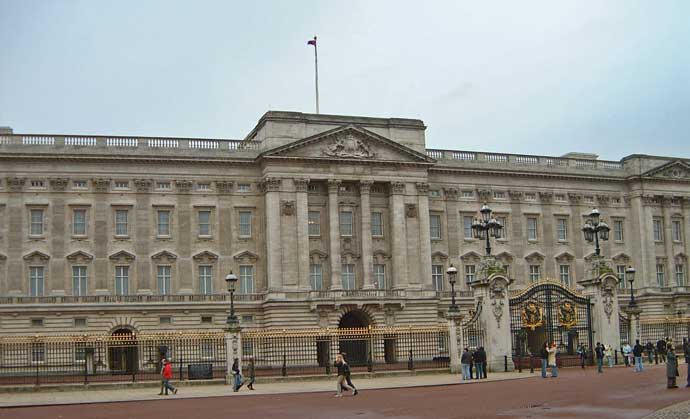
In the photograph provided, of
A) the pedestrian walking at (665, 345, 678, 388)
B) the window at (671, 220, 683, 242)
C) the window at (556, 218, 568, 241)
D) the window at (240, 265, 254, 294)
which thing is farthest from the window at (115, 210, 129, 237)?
the window at (671, 220, 683, 242)

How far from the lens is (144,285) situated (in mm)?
69000

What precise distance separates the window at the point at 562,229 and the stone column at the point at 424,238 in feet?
42.2

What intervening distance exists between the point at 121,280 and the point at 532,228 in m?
32.8

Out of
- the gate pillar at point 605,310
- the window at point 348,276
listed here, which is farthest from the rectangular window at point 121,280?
Result: the gate pillar at point 605,310

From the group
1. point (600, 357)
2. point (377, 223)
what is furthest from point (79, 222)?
point (600, 357)

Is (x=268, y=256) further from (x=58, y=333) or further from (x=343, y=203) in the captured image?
(x=58, y=333)

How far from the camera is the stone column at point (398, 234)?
72875 millimetres

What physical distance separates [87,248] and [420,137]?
1020 inches

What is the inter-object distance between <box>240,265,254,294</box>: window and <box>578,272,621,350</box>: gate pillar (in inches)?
1089

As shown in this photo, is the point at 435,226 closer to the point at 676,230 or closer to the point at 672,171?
the point at 672,171

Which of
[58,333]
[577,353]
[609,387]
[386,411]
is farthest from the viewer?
[58,333]

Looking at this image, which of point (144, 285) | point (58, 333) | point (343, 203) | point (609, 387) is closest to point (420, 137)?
point (343, 203)

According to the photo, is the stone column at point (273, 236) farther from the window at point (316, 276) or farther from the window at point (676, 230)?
the window at point (676, 230)

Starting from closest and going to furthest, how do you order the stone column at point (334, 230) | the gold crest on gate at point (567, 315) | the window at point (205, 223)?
the gold crest on gate at point (567, 315) < the window at point (205, 223) < the stone column at point (334, 230)
